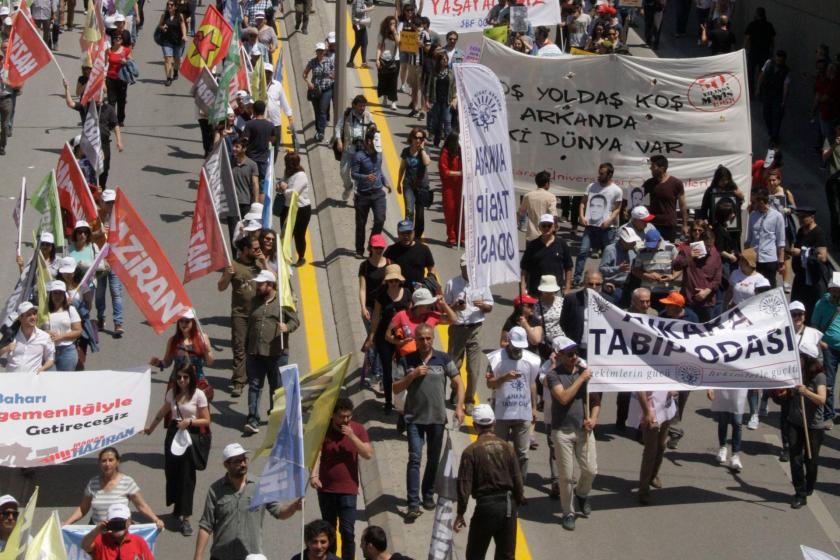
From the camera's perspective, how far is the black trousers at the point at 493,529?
450 inches

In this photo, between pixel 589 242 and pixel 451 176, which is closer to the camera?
pixel 589 242

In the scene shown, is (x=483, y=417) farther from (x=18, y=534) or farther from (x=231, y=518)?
(x=18, y=534)

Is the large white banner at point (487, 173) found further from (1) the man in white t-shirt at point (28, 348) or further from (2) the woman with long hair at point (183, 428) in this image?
(1) the man in white t-shirt at point (28, 348)

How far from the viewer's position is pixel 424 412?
12.9 m

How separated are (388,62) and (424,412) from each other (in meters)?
12.4

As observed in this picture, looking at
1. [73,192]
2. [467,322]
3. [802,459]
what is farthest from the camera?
[73,192]

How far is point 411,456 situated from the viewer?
12930 mm

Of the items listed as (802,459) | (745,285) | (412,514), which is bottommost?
(412,514)

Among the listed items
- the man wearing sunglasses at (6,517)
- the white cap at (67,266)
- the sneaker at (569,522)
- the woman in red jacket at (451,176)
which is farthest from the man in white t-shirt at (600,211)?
the man wearing sunglasses at (6,517)

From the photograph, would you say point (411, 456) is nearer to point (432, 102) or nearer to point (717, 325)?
point (717, 325)

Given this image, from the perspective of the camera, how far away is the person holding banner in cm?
1347

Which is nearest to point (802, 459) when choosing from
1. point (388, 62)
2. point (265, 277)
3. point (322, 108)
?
point (265, 277)

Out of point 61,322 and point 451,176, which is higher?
point 61,322

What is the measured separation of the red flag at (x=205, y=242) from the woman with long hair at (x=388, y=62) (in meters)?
9.09
